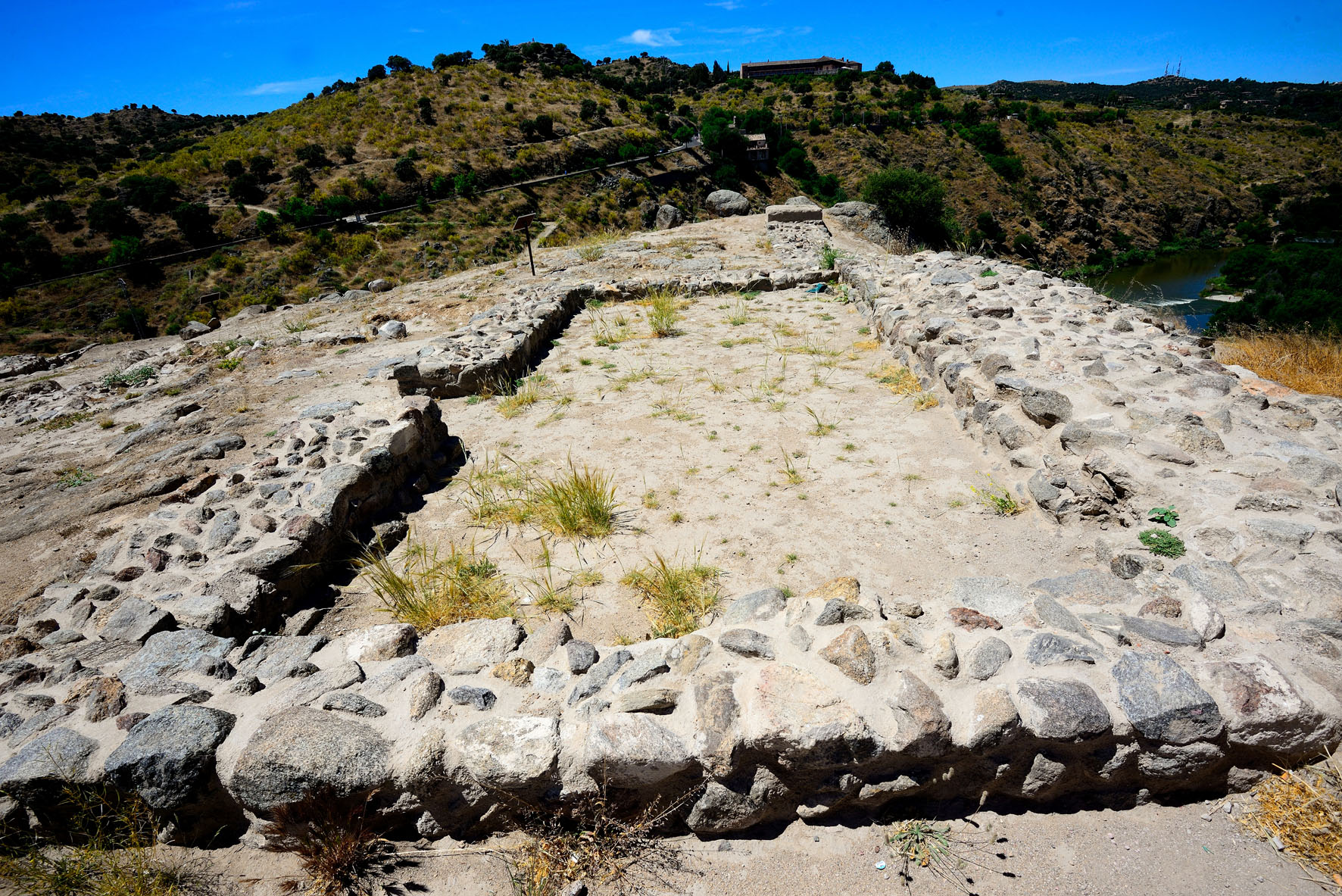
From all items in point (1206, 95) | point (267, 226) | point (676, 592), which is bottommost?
point (676, 592)

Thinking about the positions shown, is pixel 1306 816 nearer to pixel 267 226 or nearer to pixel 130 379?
pixel 130 379

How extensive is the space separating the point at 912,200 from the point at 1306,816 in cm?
3100

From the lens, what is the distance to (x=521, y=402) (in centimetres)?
700

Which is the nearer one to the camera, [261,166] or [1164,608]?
[1164,608]

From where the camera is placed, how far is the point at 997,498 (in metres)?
4.48

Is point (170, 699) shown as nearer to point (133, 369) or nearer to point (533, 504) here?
point (533, 504)

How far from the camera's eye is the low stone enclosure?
2541 mm

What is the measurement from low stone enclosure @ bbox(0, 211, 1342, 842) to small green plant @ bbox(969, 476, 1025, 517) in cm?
24

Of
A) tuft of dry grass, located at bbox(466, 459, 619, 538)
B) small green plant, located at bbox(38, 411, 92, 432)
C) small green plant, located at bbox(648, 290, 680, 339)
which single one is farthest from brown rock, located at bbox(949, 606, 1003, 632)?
small green plant, located at bbox(38, 411, 92, 432)

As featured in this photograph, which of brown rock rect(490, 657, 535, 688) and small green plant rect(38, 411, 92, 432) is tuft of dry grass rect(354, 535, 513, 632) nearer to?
brown rock rect(490, 657, 535, 688)

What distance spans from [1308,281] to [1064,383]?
22.7 meters

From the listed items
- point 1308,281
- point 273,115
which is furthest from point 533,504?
point 273,115

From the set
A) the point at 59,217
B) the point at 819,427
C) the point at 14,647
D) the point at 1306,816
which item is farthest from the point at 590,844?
the point at 59,217

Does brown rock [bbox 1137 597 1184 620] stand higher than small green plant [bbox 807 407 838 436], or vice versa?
small green plant [bbox 807 407 838 436]
